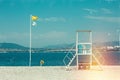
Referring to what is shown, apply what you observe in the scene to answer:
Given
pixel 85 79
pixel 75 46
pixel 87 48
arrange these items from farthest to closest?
pixel 75 46 < pixel 87 48 < pixel 85 79

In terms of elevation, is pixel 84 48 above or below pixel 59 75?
above

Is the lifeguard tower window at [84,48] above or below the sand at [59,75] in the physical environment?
above

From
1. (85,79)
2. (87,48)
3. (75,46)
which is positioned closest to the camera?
(85,79)

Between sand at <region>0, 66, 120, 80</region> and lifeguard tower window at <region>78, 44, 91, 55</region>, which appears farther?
lifeguard tower window at <region>78, 44, 91, 55</region>

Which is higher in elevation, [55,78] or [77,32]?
[77,32]

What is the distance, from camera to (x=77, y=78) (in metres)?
16.9

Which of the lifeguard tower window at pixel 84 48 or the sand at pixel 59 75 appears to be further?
the lifeguard tower window at pixel 84 48

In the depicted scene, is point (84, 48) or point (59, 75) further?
point (84, 48)

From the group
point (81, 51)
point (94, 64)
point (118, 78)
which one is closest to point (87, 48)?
point (81, 51)

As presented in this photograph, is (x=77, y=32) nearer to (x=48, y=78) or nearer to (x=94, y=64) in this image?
(x=94, y=64)

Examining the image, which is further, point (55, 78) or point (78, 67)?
point (78, 67)

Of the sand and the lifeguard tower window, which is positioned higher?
the lifeguard tower window

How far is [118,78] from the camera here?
673 inches

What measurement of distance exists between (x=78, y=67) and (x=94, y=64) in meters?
2.59
